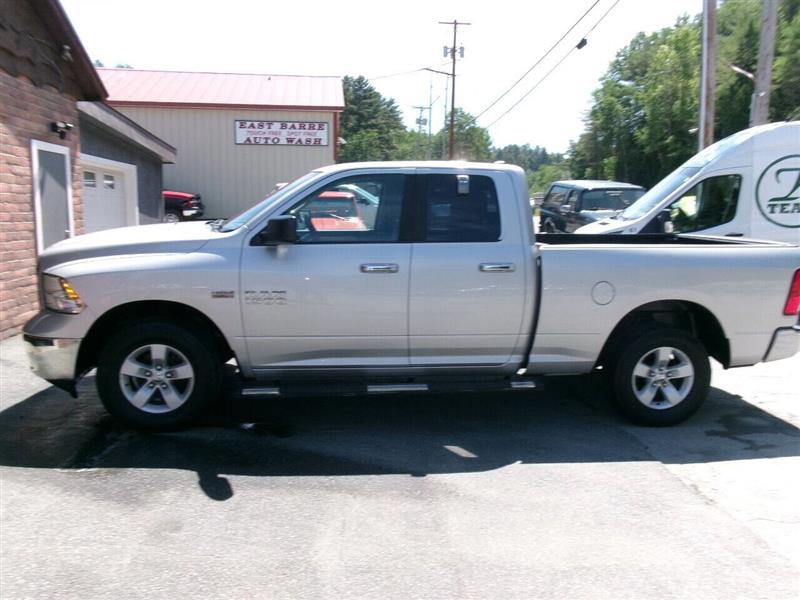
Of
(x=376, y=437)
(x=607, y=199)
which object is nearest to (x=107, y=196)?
(x=376, y=437)

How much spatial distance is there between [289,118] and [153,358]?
71.6 feet

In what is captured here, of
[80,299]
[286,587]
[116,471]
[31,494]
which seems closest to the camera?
[286,587]

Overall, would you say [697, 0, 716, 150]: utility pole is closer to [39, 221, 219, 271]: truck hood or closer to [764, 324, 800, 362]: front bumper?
[764, 324, 800, 362]: front bumper

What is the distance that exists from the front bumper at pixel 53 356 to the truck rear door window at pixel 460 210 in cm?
275

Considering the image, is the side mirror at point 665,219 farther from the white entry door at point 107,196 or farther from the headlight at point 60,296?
the white entry door at point 107,196

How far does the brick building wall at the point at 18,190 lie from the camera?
8.47 m

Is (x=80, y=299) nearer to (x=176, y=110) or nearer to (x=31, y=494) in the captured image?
(x=31, y=494)

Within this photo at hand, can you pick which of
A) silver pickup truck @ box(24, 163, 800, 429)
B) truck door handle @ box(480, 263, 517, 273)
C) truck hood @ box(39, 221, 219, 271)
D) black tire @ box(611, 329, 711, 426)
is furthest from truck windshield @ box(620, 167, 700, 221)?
truck hood @ box(39, 221, 219, 271)

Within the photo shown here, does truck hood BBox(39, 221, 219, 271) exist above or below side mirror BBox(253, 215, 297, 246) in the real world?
below

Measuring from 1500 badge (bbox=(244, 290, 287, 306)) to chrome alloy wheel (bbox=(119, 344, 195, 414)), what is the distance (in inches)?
26.3

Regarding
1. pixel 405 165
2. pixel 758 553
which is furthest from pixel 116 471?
pixel 758 553

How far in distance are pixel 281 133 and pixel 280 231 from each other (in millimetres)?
21766

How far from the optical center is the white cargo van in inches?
408

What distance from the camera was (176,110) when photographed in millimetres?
25953
